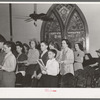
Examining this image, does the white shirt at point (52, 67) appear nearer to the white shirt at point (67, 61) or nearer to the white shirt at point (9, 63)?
the white shirt at point (67, 61)

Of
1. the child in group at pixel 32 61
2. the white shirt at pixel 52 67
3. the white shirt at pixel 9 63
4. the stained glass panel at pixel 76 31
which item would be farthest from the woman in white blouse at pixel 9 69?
the stained glass panel at pixel 76 31

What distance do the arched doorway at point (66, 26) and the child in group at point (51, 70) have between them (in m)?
0.20

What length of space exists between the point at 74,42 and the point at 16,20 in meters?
0.82

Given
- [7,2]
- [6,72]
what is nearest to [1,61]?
[6,72]

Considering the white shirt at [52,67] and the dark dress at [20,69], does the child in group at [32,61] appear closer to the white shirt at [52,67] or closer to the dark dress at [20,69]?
the dark dress at [20,69]

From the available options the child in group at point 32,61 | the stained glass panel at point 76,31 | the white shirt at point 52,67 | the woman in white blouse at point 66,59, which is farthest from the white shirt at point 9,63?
the stained glass panel at point 76,31

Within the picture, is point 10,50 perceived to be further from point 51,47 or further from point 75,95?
point 75,95

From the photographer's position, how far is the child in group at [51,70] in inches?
120

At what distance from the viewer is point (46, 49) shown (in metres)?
3.07

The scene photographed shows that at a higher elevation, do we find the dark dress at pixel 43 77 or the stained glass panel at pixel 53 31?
the stained glass panel at pixel 53 31

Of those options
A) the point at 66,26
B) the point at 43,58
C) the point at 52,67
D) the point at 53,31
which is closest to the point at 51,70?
the point at 52,67

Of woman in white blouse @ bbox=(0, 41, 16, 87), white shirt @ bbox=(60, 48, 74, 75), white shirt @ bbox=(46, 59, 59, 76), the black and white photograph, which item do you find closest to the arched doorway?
the black and white photograph

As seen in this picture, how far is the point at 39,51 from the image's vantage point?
309 centimetres

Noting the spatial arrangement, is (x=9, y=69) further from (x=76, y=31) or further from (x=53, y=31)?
(x=76, y=31)
